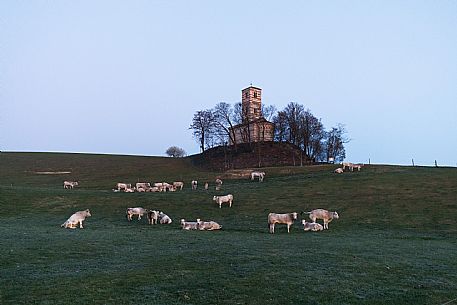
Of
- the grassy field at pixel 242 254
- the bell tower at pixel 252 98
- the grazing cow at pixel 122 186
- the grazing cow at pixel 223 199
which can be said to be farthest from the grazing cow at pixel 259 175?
the bell tower at pixel 252 98

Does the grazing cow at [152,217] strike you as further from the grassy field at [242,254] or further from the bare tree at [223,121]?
the bare tree at [223,121]

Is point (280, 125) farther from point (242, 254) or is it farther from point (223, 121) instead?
point (242, 254)

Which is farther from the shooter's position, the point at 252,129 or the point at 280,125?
the point at 252,129

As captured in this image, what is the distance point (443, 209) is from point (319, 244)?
55.1ft

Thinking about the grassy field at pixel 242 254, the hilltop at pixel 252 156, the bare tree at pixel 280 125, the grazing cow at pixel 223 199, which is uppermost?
the bare tree at pixel 280 125

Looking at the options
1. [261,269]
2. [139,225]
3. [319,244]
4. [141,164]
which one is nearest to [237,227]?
[139,225]

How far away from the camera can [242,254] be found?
15.5 metres

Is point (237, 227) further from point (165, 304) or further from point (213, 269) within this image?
point (165, 304)

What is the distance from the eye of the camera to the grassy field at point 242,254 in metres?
10.6

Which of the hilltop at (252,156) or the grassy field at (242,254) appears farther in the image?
the hilltop at (252,156)

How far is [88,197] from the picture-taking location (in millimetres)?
40656

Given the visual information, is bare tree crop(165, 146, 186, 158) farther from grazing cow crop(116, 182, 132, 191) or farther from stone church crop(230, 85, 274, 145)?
grazing cow crop(116, 182, 132, 191)

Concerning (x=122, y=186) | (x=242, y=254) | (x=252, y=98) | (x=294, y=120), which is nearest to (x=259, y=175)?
(x=122, y=186)

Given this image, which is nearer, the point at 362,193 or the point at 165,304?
the point at 165,304
